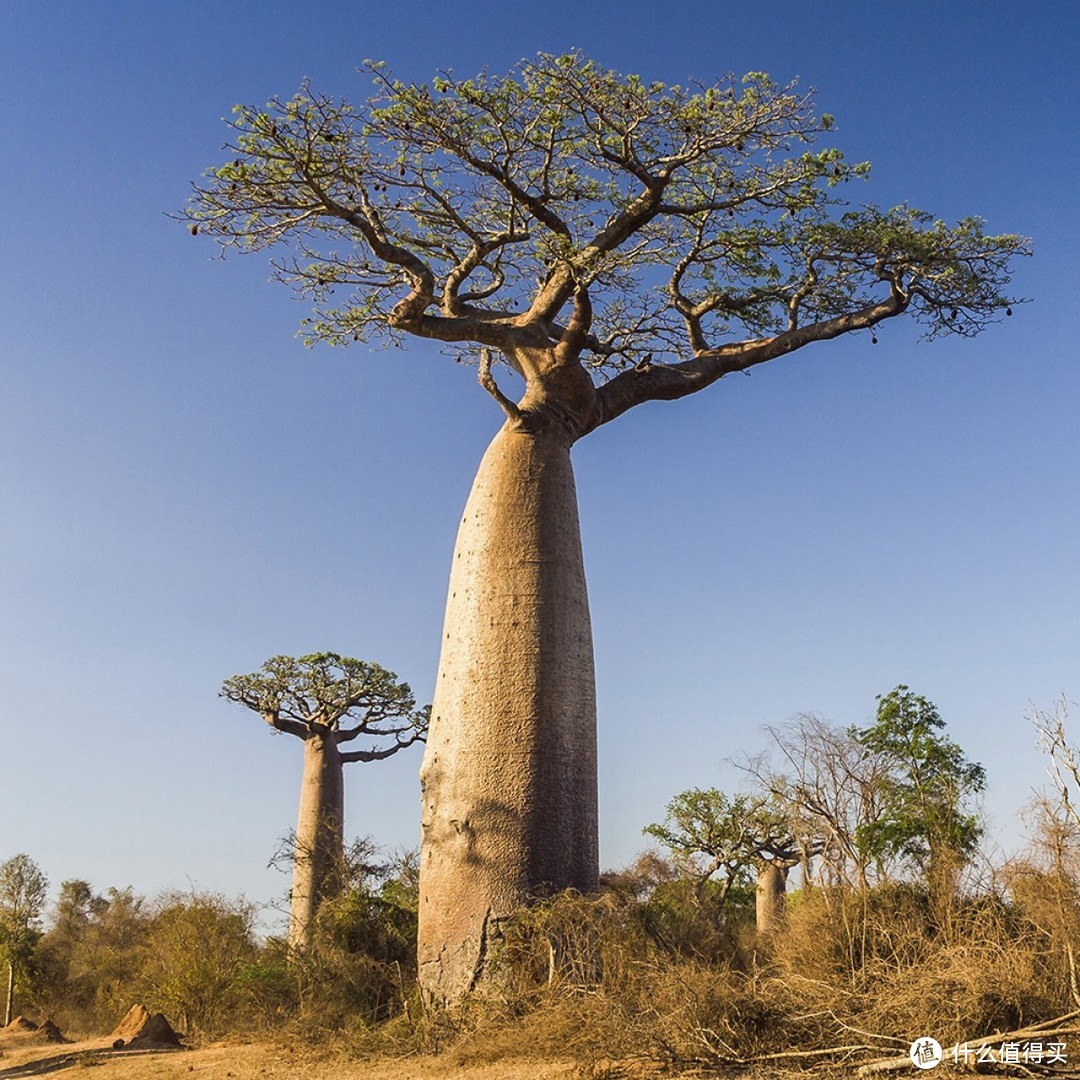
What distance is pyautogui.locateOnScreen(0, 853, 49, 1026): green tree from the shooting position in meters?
13.1

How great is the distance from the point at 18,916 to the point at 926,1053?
562 inches

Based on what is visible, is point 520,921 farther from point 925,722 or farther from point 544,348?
point 925,722

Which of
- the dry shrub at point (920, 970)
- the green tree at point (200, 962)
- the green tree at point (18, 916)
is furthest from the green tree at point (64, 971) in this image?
the dry shrub at point (920, 970)

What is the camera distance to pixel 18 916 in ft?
47.9

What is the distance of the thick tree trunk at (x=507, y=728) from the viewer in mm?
5629

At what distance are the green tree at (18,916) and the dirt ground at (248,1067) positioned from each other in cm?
593

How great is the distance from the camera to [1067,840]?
Result: 5.68 meters

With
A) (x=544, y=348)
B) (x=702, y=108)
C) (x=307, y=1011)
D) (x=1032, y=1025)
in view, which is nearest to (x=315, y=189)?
(x=544, y=348)

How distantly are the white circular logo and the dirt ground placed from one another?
1.25 m
